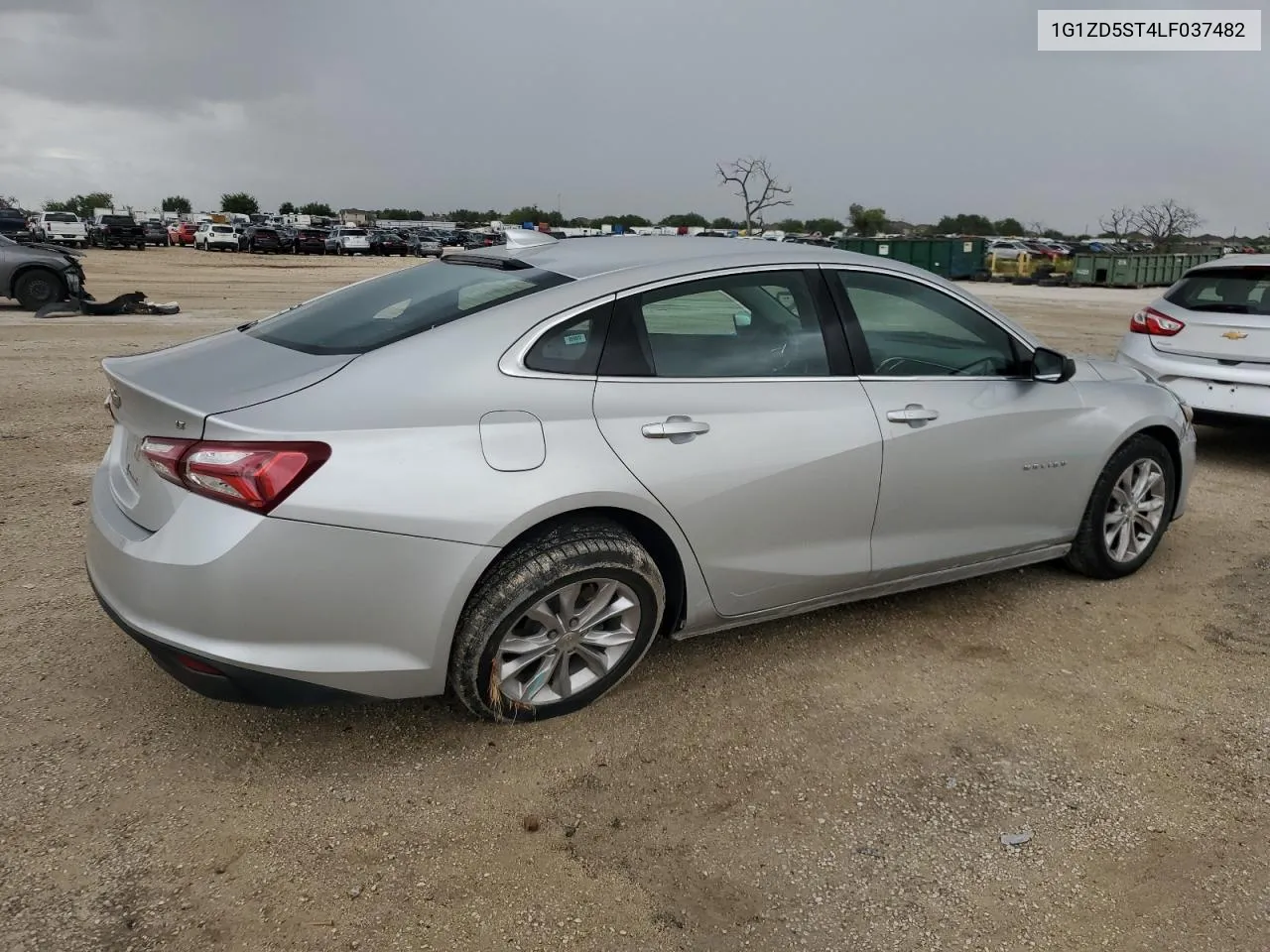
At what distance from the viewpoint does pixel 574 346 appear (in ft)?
10.1

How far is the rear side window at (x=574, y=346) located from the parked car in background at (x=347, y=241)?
53.2 m

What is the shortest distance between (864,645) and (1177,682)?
3.83 ft

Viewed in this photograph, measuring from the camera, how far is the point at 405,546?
2.68 metres

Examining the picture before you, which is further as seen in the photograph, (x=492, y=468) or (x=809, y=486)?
(x=809, y=486)

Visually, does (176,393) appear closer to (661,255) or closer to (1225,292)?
(661,255)

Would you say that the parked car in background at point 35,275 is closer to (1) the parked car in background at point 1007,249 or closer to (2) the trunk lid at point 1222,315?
(2) the trunk lid at point 1222,315

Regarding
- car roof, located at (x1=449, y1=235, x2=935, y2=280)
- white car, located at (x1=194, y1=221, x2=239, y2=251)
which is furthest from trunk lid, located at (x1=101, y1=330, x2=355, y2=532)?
white car, located at (x1=194, y1=221, x2=239, y2=251)

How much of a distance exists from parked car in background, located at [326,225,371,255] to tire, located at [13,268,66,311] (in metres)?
38.8

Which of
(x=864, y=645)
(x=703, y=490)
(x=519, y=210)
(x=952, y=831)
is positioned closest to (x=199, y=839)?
(x=703, y=490)

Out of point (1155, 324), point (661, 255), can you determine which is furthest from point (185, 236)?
point (661, 255)

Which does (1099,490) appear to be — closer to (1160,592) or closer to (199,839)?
(1160,592)

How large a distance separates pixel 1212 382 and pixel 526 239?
5.17 metres

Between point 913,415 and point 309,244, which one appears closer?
point 913,415

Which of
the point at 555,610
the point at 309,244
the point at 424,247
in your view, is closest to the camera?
the point at 555,610
